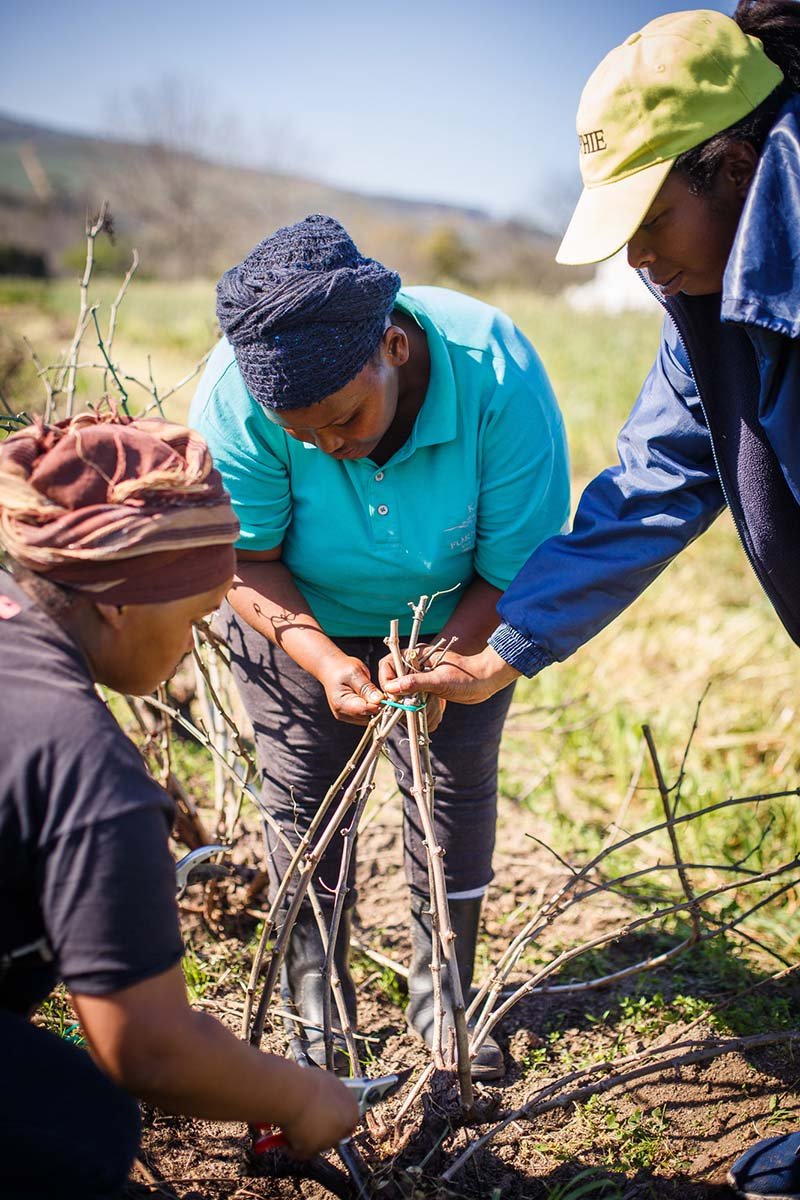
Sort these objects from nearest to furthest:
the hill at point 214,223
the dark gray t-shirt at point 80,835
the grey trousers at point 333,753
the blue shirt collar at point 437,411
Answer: the dark gray t-shirt at point 80,835 < the blue shirt collar at point 437,411 < the grey trousers at point 333,753 < the hill at point 214,223

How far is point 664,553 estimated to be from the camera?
2.00 m

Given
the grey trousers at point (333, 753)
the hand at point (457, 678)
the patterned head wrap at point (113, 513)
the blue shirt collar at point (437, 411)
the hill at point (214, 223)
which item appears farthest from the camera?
the hill at point (214, 223)

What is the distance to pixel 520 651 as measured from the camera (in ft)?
6.47

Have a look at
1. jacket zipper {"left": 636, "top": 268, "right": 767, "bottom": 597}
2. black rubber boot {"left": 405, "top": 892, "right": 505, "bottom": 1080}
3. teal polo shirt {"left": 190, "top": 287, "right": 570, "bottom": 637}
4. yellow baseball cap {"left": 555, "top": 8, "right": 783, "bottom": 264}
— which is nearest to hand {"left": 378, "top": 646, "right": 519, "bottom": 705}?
teal polo shirt {"left": 190, "top": 287, "right": 570, "bottom": 637}

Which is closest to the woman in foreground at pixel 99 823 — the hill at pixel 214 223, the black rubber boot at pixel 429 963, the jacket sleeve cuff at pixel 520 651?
the jacket sleeve cuff at pixel 520 651

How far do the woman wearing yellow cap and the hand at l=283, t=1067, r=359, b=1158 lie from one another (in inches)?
26.4

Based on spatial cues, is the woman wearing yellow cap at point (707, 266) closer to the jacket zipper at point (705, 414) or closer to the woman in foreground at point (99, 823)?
the jacket zipper at point (705, 414)

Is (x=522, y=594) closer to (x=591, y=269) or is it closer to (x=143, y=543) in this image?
(x=143, y=543)

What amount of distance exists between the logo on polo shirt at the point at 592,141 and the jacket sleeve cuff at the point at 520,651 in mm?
863

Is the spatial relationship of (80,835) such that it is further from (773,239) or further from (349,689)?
(773,239)

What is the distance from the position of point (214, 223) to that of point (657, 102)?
146 ft

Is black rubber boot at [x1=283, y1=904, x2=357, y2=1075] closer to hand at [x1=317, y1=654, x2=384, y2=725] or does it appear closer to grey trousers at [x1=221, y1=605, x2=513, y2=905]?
grey trousers at [x1=221, y1=605, x2=513, y2=905]

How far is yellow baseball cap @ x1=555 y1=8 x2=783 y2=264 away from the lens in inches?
58.3

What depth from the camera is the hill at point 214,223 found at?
31719 mm
